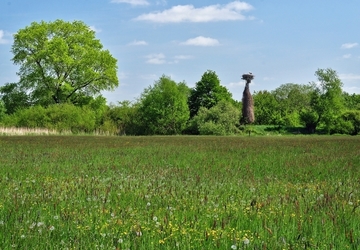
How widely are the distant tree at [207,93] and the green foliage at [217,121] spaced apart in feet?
30.6

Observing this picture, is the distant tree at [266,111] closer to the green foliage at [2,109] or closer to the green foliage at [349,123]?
the green foliage at [349,123]

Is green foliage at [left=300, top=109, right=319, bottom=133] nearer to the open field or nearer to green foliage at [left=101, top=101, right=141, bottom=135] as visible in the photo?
green foliage at [left=101, top=101, right=141, bottom=135]

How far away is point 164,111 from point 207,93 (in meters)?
12.8

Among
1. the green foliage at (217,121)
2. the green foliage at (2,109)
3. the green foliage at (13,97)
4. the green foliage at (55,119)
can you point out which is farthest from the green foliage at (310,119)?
the green foliage at (2,109)

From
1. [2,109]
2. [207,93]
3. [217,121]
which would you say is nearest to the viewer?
[217,121]

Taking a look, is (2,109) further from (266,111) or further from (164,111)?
(266,111)

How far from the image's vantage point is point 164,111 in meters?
71.2

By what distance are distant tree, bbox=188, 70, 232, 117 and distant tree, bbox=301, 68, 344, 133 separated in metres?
15.8

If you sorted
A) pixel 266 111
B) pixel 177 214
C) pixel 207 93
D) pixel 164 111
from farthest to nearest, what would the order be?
pixel 266 111, pixel 207 93, pixel 164 111, pixel 177 214

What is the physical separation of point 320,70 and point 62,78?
4588 cm

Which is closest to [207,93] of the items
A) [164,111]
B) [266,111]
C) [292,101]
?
[164,111]

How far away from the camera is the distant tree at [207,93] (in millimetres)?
79938

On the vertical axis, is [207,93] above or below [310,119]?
above

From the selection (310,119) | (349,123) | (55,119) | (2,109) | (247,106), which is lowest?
(349,123)
